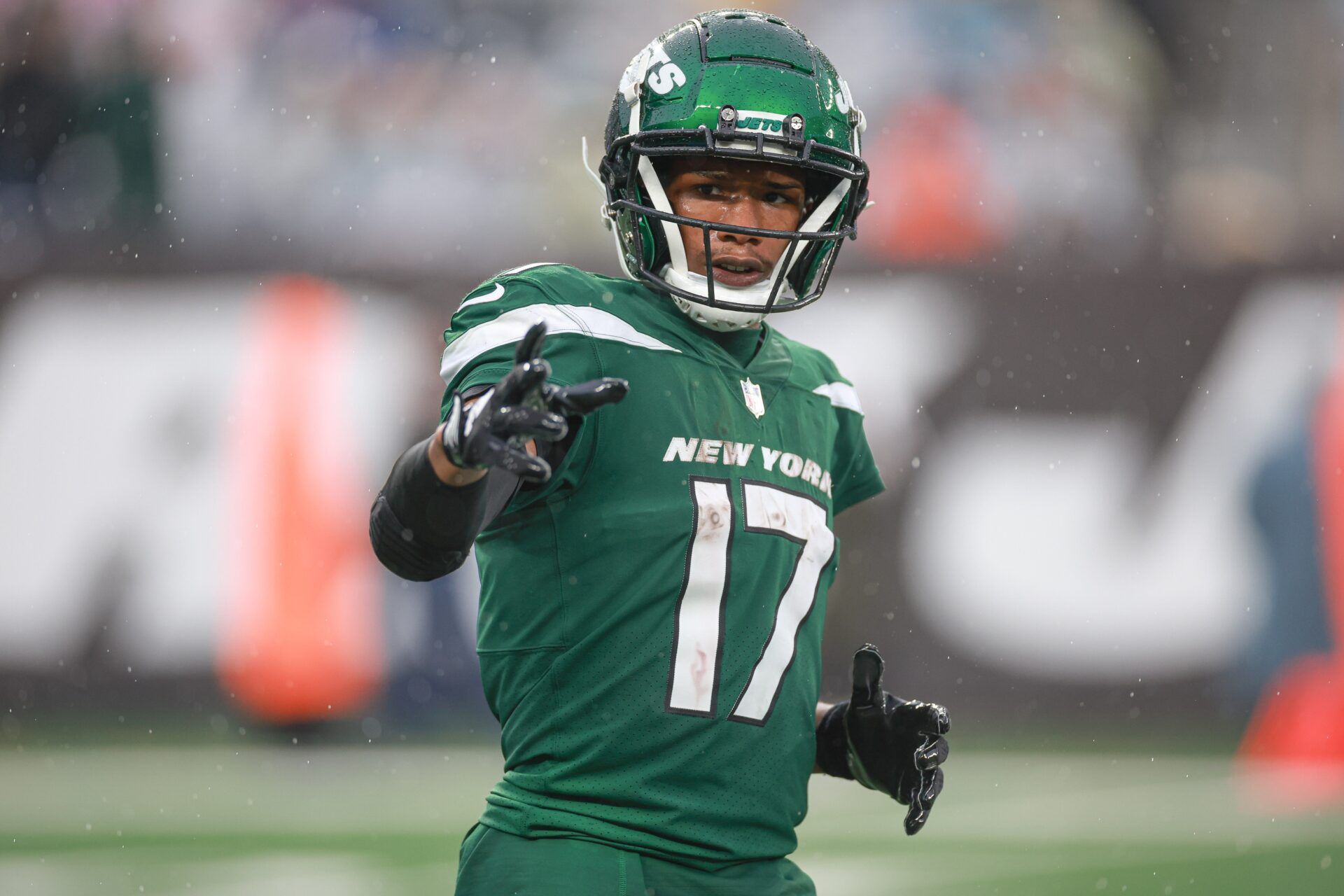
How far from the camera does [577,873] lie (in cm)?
203

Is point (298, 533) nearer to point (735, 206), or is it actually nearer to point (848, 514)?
point (848, 514)

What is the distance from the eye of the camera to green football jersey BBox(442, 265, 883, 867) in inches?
82.5

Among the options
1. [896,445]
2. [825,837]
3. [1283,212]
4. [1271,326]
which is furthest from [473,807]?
[1283,212]

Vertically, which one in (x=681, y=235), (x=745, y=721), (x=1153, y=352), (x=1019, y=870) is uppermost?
(x=1153, y=352)

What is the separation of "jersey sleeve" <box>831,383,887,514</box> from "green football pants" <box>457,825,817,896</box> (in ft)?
2.31

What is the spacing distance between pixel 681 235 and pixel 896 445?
185 inches

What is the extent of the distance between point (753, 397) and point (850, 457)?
1.33ft

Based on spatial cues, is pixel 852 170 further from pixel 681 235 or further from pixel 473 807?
pixel 473 807

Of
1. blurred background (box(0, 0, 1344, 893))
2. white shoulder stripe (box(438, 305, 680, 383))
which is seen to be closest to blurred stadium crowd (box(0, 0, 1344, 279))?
blurred background (box(0, 0, 1344, 893))

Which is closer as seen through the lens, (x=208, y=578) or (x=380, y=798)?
(x=380, y=798)

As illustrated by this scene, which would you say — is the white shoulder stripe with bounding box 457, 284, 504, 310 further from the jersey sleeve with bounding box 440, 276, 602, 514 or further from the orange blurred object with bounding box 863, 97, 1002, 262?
the orange blurred object with bounding box 863, 97, 1002, 262

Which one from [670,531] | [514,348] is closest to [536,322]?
[514,348]

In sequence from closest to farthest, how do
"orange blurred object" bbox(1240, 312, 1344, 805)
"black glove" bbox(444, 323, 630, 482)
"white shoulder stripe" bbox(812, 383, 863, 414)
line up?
1. "black glove" bbox(444, 323, 630, 482)
2. "white shoulder stripe" bbox(812, 383, 863, 414)
3. "orange blurred object" bbox(1240, 312, 1344, 805)

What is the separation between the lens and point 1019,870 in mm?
4977
